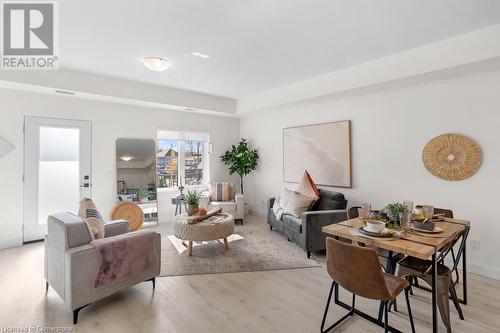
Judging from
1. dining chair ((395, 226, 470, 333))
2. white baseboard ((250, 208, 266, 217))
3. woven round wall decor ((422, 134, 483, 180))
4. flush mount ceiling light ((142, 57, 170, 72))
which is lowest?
white baseboard ((250, 208, 266, 217))

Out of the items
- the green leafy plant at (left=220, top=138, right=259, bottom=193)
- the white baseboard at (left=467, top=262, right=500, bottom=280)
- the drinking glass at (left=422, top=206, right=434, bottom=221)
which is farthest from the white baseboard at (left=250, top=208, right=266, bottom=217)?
the drinking glass at (left=422, top=206, right=434, bottom=221)

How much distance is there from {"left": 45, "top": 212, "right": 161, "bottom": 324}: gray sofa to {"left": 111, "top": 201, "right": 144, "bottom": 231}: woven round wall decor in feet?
7.25

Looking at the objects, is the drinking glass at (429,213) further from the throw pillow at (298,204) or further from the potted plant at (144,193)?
the potted plant at (144,193)

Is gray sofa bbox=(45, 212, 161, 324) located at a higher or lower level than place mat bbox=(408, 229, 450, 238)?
lower

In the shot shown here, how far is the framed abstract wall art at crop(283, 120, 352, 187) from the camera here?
4.32 metres

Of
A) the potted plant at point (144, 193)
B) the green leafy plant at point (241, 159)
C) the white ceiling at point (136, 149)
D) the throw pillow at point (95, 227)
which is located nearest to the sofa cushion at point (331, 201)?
the green leafy plant at point (241, 159)

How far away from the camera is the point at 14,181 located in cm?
395

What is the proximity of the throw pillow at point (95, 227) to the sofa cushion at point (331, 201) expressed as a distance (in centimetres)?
304

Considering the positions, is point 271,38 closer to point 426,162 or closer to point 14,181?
point 426,162

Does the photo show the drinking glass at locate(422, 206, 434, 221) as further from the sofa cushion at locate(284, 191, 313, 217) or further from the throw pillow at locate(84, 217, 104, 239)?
the throw pillow at locate(84, 217, 104, 239)

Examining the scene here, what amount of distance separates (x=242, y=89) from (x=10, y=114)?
151 inches

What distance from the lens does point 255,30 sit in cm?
277

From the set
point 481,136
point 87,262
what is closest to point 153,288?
point 87,262

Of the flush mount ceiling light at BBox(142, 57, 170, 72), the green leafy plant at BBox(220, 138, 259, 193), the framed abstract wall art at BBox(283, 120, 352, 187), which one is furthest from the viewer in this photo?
the green leafy plant at BBox(220, 138, 259, 193)
